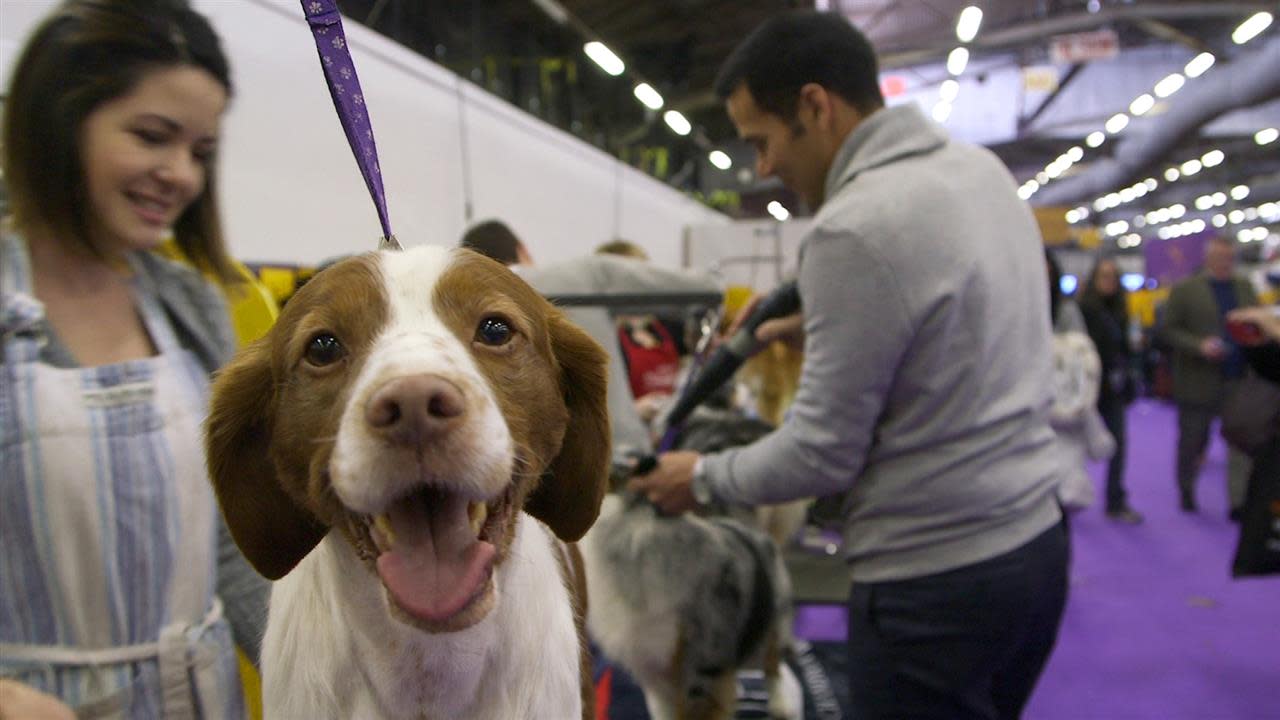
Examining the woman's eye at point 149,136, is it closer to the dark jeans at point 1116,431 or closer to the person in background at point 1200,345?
the dark jeans at point 1116,431

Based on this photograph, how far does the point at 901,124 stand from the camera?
1.54m

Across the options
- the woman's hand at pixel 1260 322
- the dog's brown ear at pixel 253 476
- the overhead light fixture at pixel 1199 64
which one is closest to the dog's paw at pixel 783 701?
the woman's hand at pixel 1260 322

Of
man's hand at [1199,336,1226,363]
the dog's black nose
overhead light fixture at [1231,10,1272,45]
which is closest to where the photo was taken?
the dog's black nose

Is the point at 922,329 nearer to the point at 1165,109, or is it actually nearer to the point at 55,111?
the point at 55,111

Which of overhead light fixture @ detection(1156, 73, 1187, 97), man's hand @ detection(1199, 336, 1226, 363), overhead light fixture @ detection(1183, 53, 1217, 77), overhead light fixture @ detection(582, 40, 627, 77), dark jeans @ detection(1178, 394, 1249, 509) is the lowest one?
dark jeans @ detection(1178, 394, 1249, 509)

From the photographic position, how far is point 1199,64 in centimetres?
1062

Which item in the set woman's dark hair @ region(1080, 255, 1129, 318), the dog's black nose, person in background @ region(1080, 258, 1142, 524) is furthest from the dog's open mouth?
woman's dark hair @ region(1080, 255, 1129, 318)

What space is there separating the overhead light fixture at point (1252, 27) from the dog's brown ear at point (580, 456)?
1136 cm

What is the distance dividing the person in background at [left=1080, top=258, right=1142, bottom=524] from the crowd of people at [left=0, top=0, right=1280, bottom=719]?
4.52 m

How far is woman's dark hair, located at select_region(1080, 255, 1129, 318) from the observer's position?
19.7 ft

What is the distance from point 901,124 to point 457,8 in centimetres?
Answer: 197

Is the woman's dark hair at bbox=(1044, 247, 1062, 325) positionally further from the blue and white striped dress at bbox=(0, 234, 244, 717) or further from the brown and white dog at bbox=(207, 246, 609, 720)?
the blue and white striped dress at bbox=(0, 234, 244, 717)

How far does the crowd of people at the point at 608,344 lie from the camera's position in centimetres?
95

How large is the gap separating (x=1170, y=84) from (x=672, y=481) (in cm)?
1303
